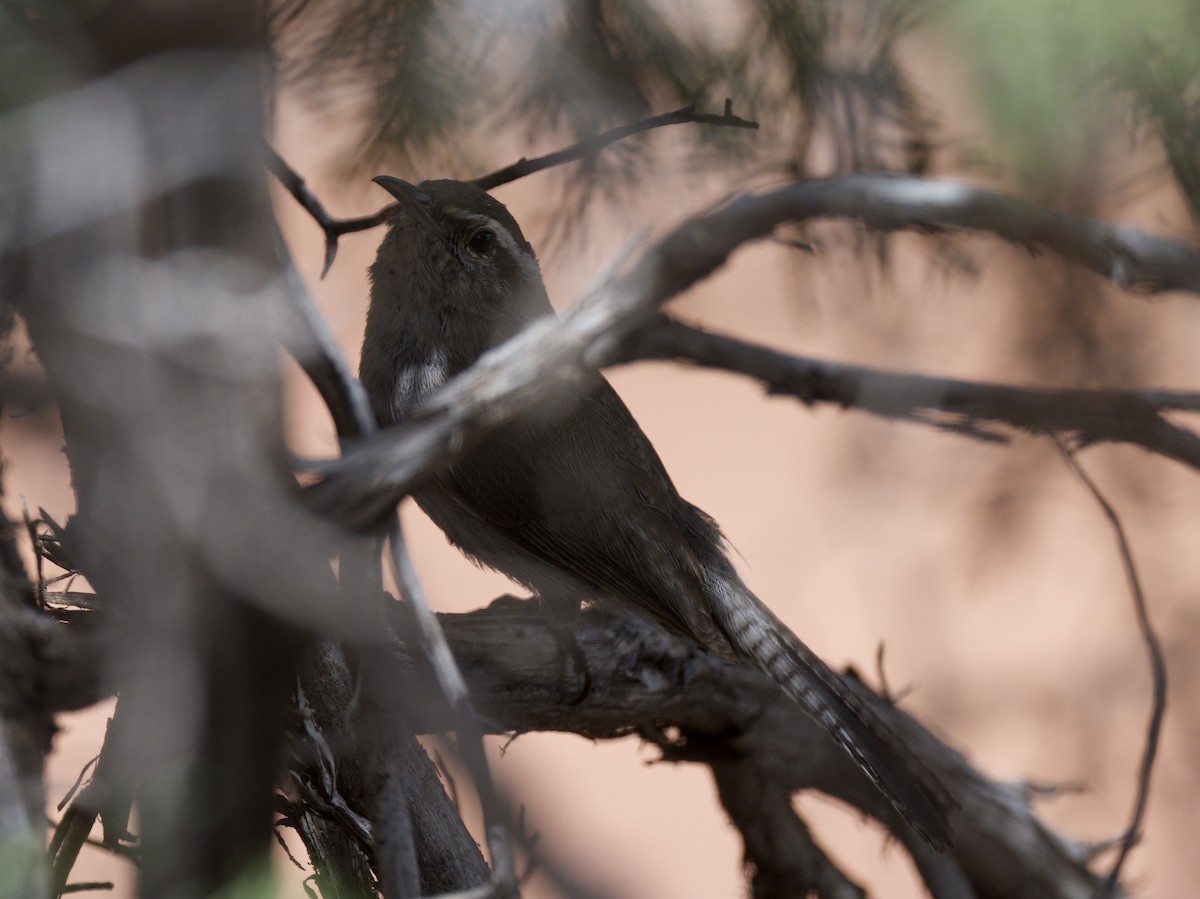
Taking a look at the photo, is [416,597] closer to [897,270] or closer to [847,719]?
[847,719]

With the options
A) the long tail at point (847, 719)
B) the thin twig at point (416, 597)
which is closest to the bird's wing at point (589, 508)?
the long tail at point (847, 719)

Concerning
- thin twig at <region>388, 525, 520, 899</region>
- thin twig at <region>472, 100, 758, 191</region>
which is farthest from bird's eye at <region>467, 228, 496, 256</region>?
thin twig at <region>388, 525, 520, 899</region>

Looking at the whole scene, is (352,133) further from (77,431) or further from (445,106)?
(77,431)

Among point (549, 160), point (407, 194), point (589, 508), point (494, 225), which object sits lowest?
point (589, 508)

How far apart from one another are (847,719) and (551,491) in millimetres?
898

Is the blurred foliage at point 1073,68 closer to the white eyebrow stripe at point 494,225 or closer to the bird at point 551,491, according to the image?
the bird at point 551,491

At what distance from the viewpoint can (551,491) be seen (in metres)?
2.71

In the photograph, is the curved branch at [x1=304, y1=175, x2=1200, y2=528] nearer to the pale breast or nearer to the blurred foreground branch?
the pale breast

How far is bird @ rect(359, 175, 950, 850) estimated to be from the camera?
2574 mm

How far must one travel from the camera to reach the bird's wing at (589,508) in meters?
2.62

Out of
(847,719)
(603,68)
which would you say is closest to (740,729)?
(847,719)

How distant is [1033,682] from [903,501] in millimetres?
992

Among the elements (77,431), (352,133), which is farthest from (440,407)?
(352,133)

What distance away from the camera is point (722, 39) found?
2414 mm
